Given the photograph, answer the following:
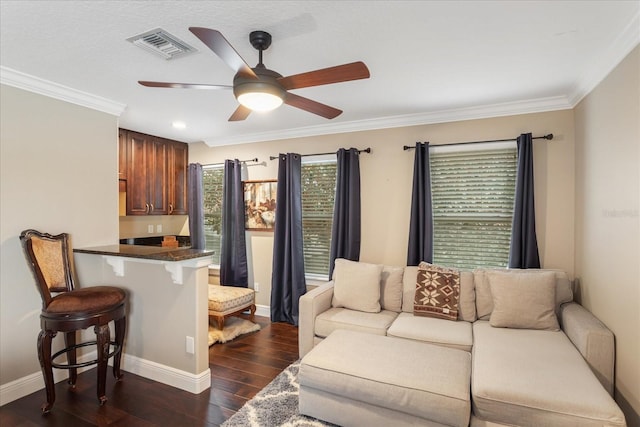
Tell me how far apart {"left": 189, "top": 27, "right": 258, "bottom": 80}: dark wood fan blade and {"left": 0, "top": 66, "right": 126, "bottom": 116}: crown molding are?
207cm

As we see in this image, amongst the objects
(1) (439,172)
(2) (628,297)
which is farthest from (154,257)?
(2) (628,297)

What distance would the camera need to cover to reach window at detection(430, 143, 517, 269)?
3.42 m

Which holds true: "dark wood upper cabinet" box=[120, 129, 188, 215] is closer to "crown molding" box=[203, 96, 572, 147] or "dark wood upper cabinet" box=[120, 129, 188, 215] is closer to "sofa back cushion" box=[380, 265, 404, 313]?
"crown molding" box=[203, 96, 572, 147]

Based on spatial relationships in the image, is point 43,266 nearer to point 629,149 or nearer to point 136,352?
point 136,352

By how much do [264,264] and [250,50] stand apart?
2990mm

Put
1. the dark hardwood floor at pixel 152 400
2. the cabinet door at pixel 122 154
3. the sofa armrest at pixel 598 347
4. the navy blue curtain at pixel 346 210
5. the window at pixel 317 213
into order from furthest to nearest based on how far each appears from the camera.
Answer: the window at pixel 317 213, the cabinet door at pixel 122 154, the navy blue curtain at pixel 346 210, the dark hardwood floor at pixel 152 400, the sofa armrest at pixel 598 347

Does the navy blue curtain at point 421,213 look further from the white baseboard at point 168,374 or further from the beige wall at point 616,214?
the white baseboard at point 168,374

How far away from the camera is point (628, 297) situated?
2.04 meters

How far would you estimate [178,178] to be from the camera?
491 centimetres

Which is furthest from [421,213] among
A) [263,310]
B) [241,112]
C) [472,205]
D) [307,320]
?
[263,310]

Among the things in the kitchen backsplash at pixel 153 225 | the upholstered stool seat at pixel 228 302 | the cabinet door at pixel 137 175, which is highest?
the cabinet door at pixel 137 175

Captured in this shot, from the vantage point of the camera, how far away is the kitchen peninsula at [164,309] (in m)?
2.62

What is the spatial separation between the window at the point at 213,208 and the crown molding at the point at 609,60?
4312 millimetres

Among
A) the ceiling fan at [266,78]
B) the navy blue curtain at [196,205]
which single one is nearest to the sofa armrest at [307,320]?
the ceiling fan at [266,78]
